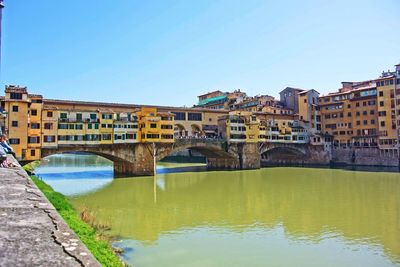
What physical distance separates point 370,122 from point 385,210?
3593cm

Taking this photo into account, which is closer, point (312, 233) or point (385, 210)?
point (312, 233)

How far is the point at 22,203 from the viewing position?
6531 millimetres

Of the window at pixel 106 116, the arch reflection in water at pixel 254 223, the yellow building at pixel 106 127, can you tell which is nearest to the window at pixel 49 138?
the yellow building at pixel 106 127

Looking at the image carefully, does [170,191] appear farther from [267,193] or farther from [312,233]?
[312,233]

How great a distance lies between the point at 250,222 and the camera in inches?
696

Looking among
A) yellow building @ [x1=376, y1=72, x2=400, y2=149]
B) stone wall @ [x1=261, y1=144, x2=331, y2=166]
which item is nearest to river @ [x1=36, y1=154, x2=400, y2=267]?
yellow building @ [x1=376, y1=72, x2=400, y2=149]

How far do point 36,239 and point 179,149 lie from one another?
39.0m

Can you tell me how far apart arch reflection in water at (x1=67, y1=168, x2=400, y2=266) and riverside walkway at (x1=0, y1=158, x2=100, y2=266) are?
20.1 ft

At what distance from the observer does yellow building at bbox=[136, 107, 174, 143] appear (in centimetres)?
4003

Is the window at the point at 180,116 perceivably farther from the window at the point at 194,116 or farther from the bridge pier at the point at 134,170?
the bridge pier at the point at 134,170

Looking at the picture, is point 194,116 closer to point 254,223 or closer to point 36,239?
point 254,223

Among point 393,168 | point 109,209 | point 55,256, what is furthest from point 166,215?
point 393,168

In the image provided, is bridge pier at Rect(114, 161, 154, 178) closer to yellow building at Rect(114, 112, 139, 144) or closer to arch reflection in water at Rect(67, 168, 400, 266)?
yellow building at Rect(114, 112, 139, 144)

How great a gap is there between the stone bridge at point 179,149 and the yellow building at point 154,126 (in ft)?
2.64
